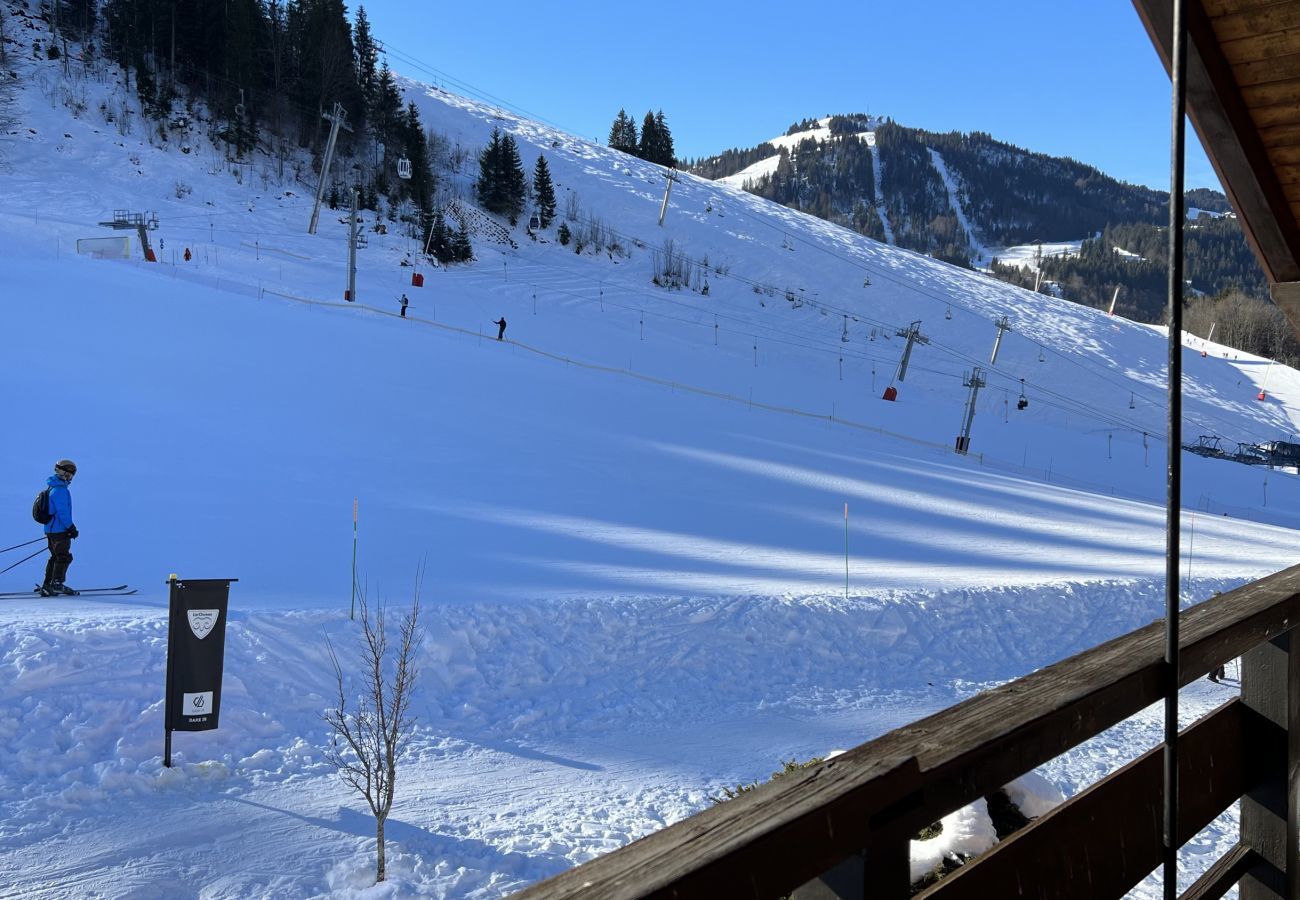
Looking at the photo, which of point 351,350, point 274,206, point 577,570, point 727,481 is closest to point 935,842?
point 577,570

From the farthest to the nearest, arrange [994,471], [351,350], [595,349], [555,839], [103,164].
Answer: [103,164] → [595,349] → [994,471] → [351,350] → [555,839]

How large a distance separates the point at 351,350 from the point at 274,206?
30825 millimetres

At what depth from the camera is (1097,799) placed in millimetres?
1794

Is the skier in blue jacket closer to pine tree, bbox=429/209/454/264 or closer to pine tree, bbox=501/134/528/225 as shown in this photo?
pine tree, bbox=429/209/454/264

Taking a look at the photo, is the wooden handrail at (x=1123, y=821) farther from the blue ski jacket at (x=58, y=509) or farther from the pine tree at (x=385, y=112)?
the pine tree at (x=385, y=112)

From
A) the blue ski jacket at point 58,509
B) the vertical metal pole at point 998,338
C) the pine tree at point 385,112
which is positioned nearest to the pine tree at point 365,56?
the pine tree at point 385,112

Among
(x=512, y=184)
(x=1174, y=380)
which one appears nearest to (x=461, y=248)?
(x=512, y=184)

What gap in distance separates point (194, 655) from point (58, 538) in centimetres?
407

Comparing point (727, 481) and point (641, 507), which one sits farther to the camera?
point (727, 481)

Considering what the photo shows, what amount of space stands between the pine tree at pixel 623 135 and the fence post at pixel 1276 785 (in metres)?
99.9

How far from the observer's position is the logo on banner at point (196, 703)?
790cm

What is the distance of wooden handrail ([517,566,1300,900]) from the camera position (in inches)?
41.7

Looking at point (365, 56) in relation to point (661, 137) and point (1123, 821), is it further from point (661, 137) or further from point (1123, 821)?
point (1123, 821)

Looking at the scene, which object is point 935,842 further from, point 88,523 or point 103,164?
point 103,164
